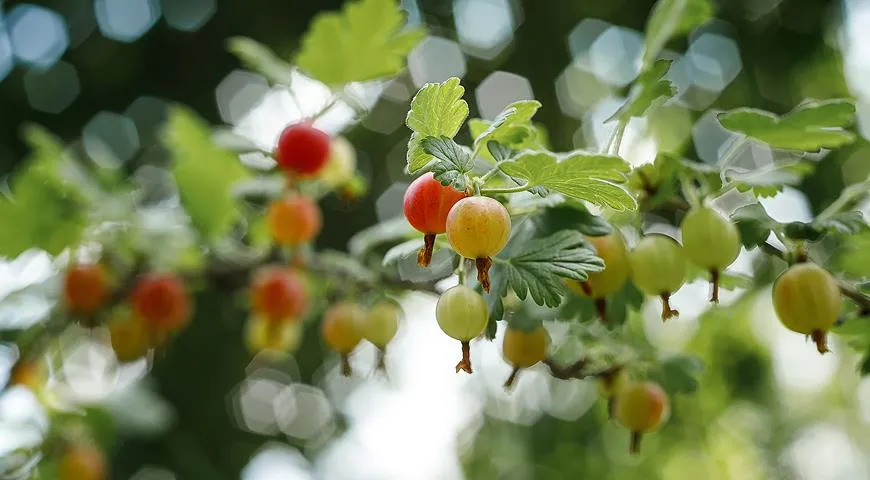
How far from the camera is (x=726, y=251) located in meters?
0.52

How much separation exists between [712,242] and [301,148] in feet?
1.64

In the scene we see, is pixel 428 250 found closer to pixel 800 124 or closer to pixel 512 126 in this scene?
pixel 512 126

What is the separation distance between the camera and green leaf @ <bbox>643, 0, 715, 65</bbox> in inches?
25.4

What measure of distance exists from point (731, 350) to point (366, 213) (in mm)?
874

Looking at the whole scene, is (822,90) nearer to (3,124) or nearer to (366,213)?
(366,213)

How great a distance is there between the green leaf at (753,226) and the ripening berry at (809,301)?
5cm

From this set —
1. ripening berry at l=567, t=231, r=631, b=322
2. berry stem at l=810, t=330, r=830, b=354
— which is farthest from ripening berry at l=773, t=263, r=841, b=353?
ripening berry at l=567, t=231, r=631, b=322

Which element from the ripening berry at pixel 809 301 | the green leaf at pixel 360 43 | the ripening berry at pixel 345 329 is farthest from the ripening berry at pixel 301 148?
the ripening berry at pixel 809 301

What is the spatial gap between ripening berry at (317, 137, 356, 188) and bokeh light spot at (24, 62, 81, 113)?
1.01 m

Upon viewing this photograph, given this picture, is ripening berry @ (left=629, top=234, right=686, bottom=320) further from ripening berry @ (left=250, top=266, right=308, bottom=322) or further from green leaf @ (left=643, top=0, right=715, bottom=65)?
ripening berry @ (left=250, top=266, right=308, bottom=322)

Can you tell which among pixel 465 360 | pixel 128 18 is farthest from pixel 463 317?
pixel 128 18

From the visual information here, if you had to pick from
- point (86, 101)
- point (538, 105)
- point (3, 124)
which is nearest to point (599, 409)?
point (538, 105)

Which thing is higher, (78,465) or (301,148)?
(301,148)

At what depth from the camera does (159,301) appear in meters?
1.05
